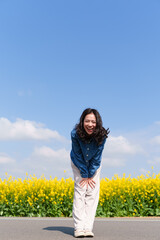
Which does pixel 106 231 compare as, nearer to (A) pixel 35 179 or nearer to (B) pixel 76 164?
(B) pixel 76 164

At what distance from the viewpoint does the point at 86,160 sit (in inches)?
204

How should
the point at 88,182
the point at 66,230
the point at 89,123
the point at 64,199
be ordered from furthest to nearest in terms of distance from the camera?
the point at 64,199 → the point at 66,230 → the point at 88,182 → the point at 89,123

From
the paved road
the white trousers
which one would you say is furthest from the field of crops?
the white trousers

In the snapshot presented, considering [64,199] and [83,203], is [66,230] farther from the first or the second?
[64,199]

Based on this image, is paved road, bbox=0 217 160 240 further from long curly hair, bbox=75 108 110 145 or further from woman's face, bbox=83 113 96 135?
woman's face, bbox=83 113 96 135

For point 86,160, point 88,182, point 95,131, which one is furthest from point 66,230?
point 95,131

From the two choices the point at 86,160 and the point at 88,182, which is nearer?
the point at 86,160

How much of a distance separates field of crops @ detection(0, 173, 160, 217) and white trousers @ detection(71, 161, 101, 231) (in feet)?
10.6

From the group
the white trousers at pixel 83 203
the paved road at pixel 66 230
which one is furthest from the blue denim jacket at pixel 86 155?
the paved road at pixel 66 230

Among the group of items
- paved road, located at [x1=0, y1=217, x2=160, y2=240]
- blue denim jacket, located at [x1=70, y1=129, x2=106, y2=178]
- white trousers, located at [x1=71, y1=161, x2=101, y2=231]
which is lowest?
paved road, located at [x1=0, y1=217, x2=160, y2=240]

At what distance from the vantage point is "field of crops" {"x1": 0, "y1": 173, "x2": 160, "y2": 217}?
853 centimetres

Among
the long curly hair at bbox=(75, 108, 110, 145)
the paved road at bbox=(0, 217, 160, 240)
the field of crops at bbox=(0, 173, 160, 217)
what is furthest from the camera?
the field of crops at bbox=(0, 173, 160, 217)

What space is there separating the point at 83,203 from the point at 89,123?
126 cm

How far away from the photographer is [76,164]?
17.0 ft
